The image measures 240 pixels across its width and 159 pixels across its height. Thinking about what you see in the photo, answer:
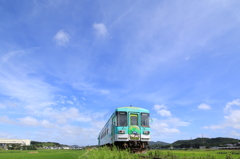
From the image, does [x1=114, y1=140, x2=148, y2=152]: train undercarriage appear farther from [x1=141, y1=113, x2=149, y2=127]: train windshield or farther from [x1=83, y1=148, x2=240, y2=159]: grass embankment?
[x1=83, y1=148, x2=240, y2=159]: grass embankment

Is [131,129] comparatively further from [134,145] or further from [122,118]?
[134,145]

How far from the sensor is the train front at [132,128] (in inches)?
575

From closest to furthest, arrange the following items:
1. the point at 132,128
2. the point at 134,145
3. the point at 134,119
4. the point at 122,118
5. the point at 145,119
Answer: the point at 134,145, the point at 132,128, the point at 122,118, the point at 134,119, the point at 145,119

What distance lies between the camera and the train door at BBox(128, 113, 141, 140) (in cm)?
1474

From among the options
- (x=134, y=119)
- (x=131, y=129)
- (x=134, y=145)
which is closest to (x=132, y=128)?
(x=131, y=129)

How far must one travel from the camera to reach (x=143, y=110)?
1609cm

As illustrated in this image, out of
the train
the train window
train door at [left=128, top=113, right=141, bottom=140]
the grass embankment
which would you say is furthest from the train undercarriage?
the grass embankment

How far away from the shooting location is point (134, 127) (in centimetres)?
1505

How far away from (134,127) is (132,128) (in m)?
0.20

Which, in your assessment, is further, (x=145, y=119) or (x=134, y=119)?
(x=145, y=119)

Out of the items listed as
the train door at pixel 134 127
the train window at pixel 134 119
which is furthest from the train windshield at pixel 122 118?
the train window at pixel 134 119

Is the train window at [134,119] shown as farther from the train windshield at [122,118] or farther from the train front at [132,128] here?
the train windshield at [122,118]

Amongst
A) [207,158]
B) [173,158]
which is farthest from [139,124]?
[207,158]

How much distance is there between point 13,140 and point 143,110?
13664cm
